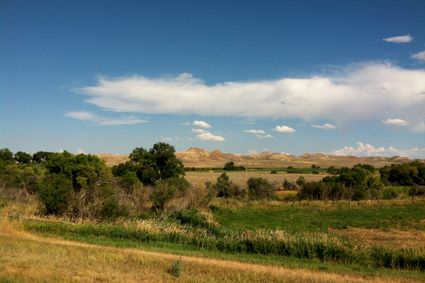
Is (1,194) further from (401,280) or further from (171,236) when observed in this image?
(401,280)

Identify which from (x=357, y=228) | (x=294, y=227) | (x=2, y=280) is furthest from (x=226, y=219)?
(x=2, y=280)

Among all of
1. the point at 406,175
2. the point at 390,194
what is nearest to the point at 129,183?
the point at 390,194

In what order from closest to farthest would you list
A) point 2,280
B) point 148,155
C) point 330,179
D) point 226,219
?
point 2,280 → point 226,219 → point 148,155 → point 330,179

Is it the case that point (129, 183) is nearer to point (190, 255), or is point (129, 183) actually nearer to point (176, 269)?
point (190, 255)

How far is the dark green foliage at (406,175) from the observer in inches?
3073

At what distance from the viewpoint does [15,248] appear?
51.9 ft

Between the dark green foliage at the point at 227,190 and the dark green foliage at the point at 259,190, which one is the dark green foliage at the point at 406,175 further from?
the dark green foliage at the point at 227,190

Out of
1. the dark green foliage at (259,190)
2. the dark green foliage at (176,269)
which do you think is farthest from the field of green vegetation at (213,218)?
the dark green foliage at (259,190)

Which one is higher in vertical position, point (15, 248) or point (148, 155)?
point (148, 155)

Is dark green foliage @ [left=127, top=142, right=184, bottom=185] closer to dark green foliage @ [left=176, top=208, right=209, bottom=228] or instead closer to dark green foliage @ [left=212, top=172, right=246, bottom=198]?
dark green foliage @ [left=212, top=172, right=246, bottom=198]

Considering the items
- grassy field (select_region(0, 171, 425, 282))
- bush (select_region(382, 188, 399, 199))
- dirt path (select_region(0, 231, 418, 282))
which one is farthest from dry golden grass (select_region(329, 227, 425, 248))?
bush (select_region(382, 188, 399, 199))

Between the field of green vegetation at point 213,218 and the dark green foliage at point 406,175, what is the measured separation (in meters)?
16.7

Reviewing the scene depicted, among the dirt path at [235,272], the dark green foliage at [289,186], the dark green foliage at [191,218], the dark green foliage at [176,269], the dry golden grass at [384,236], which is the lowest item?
the dry golden grass at [384,236]

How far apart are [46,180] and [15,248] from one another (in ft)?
51.8
